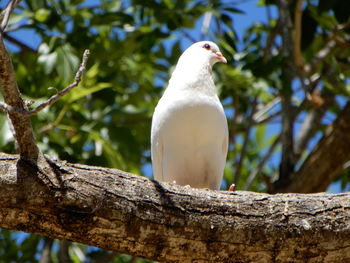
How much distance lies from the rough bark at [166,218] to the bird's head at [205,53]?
88.6 inches

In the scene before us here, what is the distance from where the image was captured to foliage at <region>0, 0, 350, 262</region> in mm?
6281

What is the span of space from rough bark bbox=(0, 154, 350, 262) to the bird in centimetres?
138

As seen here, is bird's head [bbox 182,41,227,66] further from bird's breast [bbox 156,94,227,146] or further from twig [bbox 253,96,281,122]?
twig [bbox 253,96,281,122]

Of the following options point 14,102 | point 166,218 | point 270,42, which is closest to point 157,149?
point 166,218

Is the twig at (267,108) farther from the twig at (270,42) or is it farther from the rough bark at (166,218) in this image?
the rough bark at (166,218)

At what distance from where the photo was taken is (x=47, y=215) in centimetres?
334

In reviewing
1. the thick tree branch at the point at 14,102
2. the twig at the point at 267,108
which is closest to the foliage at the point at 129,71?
the twig at the point at 267,108

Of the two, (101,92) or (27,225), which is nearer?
(27,225)

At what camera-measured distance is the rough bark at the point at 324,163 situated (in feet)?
21.3

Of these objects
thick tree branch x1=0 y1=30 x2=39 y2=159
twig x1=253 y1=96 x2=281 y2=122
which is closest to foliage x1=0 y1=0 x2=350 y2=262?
twig x1=253 y1=96 x2=281 y2=122

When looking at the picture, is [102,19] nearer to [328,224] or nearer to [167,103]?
[167,103]

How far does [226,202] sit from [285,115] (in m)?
3.23

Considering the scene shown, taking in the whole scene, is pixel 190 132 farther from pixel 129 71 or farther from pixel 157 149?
pixel 129 71

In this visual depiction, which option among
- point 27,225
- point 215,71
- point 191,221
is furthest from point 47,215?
point 215,71
